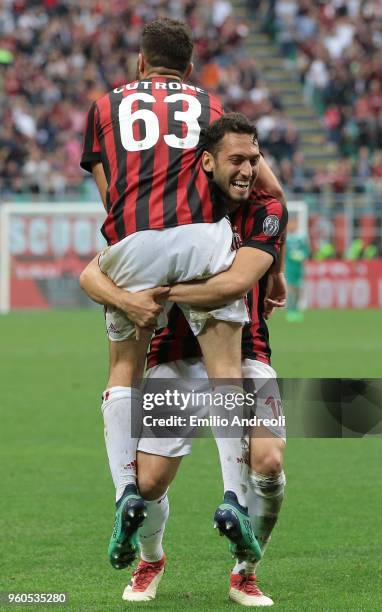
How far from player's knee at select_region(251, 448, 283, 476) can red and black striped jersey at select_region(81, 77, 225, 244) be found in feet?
3.21

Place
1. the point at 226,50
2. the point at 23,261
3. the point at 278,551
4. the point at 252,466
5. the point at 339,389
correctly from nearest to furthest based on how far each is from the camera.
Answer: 1. the point at 252,466
2. the point at 339,389
3. the point at 278,551
4. the point at 23,261
5. the point at 226,50

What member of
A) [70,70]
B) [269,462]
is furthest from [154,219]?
[70,70]

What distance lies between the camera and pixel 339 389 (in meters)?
6.07

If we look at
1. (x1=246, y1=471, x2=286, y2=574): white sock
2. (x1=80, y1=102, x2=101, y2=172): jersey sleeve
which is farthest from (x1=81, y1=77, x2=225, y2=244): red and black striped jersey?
(x1=246, y1=471, x2=286, y2=574): white sock

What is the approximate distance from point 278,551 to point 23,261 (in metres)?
20.2

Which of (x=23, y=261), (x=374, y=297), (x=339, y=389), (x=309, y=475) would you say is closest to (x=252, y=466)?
(x=339, y=389)

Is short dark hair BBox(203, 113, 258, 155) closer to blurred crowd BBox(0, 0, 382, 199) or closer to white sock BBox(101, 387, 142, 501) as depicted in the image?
white sock BBox(101, 387, 142, 501)

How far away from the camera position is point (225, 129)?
17.3 ft

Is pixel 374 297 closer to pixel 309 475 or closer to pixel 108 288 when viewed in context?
pixel 309 475

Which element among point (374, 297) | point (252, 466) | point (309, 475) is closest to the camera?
point (252, 466)

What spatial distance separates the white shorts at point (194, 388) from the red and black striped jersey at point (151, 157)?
625 millimetres

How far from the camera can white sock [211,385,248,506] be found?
17.1 ft

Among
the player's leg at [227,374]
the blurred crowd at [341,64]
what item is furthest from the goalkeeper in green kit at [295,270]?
the player's leg at [227,374]

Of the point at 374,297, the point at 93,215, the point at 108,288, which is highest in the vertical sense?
the point at 108,288
